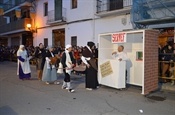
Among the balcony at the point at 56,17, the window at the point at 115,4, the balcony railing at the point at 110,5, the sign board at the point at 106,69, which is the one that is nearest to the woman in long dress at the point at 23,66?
the sign board at the point at 106,69

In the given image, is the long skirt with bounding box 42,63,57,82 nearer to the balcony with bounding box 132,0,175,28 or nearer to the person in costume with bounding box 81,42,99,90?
the person in costume with bounding box 81,42,99,90

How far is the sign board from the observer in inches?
356

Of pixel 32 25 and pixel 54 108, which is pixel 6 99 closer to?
pixel 54 108

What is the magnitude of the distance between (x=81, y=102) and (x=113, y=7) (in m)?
9.81

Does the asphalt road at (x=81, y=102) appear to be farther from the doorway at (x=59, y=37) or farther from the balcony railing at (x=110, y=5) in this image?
the doorway at (x=59, y=37)

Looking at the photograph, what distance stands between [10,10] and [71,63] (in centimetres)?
2537

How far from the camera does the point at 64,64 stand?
8719 millimetres

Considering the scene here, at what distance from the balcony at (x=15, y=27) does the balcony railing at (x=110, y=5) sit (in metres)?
12.2

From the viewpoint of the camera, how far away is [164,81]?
32.6ft

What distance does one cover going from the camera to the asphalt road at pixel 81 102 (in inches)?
237

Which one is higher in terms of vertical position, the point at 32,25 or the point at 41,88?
the point at 32,25

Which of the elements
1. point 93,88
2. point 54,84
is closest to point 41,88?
point 54,84

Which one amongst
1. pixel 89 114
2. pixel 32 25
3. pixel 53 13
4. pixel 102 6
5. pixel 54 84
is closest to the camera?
pixel 89 114

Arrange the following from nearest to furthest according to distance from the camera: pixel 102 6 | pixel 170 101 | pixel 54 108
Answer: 1. pixel 54 108
2. pixel 170 101
3. pixel 102 6
